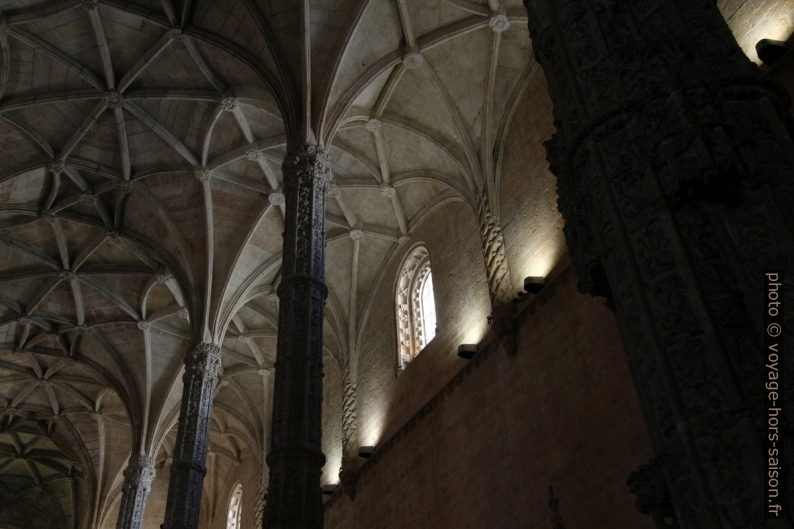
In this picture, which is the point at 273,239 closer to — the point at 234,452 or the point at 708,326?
the point at 234,452

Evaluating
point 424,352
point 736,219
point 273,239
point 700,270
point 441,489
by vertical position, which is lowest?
point 700,270

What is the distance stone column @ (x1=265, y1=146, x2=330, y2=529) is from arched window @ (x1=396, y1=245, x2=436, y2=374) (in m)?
5.49

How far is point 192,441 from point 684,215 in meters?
15.2

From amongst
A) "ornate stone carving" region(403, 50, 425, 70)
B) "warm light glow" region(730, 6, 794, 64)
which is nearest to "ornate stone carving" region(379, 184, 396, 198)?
"ornate stone carving" region(403, 50, 425, 70)

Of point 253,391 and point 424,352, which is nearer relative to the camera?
point 424,352

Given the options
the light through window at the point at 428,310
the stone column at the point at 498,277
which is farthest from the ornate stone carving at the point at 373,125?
the light through window at the point at 428,310

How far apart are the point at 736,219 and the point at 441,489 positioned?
38.7 feet

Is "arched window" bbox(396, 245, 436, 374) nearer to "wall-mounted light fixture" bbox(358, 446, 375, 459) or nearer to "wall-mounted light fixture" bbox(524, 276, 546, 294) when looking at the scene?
"wall-mounted light fixture" bbox(358, 446, 375, 459)

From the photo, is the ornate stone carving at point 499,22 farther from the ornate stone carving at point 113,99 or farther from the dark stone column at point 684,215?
the dark stone column at point 684,215

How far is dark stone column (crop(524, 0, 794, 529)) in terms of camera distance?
3.33m

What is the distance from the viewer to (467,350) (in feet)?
47.0

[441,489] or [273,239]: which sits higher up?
[273,239]

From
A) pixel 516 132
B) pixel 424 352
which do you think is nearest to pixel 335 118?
pixel 516 132

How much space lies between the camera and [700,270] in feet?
12.0
